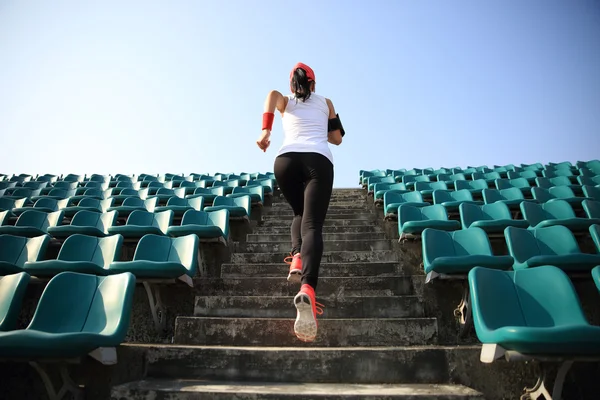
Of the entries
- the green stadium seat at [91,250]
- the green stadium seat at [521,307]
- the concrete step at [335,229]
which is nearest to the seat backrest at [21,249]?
the green stadium seat at [91,250]

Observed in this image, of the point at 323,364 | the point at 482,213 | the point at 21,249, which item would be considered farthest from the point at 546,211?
the point at 21,249

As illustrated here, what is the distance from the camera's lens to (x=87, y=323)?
84.5 inches

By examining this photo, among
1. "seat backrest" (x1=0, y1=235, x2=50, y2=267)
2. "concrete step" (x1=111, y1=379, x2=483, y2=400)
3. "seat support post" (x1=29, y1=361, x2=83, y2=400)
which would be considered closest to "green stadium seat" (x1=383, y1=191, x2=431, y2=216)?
"concrete step" (x1=111, y1=379, x2=483, y2=400)

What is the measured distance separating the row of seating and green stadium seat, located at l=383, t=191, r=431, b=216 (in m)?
1.99

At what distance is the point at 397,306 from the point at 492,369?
0.82 meters

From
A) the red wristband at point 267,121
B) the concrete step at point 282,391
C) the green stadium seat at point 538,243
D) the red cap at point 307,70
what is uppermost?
the red cap at point 307,70

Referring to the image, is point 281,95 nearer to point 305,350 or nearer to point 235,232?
point 305,350

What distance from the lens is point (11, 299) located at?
88.2 inches

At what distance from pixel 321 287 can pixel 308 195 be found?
3.84ft

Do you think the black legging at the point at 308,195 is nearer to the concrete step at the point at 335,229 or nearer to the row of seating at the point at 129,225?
the row of seating at the point at 129,225

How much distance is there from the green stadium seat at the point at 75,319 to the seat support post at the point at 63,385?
0.54ft

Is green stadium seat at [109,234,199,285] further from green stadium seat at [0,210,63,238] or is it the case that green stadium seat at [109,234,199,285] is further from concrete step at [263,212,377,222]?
concrete step at [263,212,377,222]

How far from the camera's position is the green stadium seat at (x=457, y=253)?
250 centimetres

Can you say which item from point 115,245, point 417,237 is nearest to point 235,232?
point 115,245
